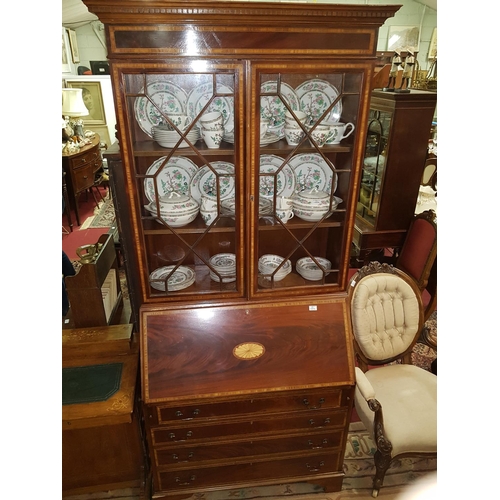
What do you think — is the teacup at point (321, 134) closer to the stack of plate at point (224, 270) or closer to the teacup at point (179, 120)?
the teacup at point (179, 120)

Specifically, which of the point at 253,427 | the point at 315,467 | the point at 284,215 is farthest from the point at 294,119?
the point at 315,467

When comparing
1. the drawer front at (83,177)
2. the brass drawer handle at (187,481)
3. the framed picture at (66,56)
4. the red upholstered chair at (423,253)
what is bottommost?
the brass drawer handle at (187,481)

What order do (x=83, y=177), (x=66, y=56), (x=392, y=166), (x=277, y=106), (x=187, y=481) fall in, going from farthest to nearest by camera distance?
(x=66, y=56) → (x=83, y=177) → (x=392, y=166) → (x=187, y=481) → (x=277, y=106)

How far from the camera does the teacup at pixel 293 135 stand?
150 centimetres

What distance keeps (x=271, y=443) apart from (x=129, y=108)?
5.28 ft

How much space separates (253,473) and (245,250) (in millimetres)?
1142

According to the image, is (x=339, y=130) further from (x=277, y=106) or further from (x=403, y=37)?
(x=403, y=37)

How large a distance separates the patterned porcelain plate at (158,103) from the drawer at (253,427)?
4.36 ft

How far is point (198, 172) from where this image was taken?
1.68m

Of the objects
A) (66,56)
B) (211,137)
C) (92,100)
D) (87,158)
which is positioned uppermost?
(66,56)

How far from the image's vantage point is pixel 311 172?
172cm

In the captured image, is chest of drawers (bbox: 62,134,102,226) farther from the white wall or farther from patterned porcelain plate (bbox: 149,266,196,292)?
patterned porcelain plate (bbox: 149,266,196,292)

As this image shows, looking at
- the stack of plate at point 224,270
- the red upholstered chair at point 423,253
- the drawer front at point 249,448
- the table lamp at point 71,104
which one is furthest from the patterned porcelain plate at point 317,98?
the table lamp at point 71,104
